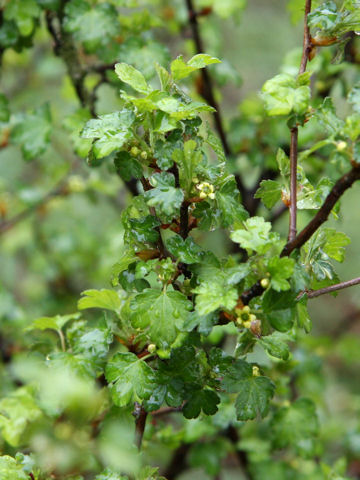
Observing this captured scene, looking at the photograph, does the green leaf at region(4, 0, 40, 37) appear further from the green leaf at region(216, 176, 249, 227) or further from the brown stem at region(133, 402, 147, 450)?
the brown stem at region(133, 402, 147, 450)

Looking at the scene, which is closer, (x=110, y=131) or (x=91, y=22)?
(x=110, y=131)

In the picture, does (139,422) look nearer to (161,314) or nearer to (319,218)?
(161,314)

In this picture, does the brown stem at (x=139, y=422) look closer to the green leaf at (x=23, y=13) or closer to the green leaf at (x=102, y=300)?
the green leaf at (x=102, y=300)

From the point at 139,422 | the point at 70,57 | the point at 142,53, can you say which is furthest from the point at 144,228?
the point at 70,57

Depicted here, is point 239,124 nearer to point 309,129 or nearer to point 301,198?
point 309,129

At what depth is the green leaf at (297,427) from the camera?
1173 millimetres

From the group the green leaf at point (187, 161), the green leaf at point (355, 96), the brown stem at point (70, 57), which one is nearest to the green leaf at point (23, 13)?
the brown stem at point (70, 57)

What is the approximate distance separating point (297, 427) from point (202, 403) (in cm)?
51

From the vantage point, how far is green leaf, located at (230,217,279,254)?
654 mm

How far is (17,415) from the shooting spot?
96 cm

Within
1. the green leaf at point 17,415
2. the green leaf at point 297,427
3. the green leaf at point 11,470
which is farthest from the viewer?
the green leaf at point 297,427

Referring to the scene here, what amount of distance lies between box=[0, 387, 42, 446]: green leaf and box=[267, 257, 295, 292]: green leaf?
52 centimetres

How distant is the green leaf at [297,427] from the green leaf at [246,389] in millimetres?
481

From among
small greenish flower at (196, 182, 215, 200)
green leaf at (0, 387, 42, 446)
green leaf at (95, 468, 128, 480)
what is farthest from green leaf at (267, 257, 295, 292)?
green leaf at (0, 387, 42, 446)
